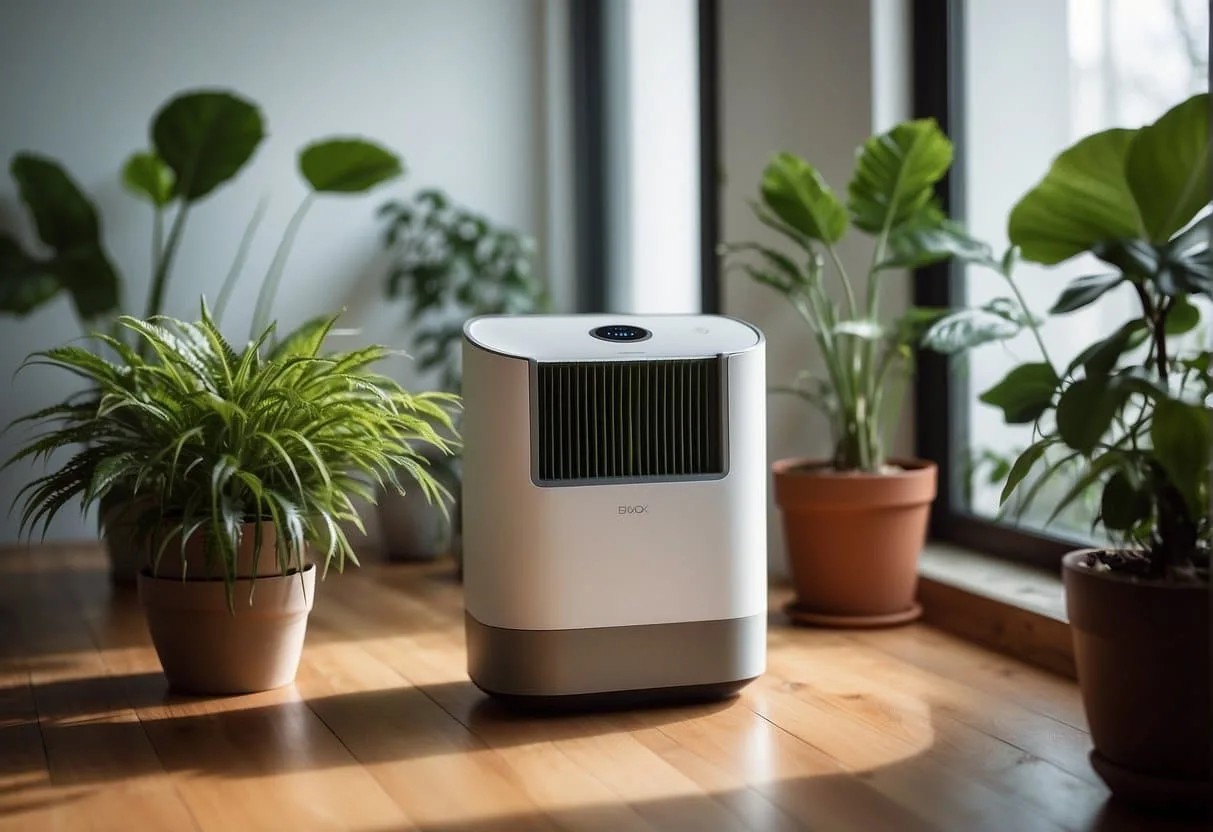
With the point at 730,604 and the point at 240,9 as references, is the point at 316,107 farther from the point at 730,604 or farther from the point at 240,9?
the point at 730,604

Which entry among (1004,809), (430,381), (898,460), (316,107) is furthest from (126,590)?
(1004,809)

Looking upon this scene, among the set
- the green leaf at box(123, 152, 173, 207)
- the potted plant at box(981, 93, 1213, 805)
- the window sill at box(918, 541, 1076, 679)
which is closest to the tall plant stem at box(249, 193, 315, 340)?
the green leaf at box(123, 152, 173, 207)

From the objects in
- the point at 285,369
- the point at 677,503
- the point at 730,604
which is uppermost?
the point at 285,369

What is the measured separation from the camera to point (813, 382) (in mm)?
3201

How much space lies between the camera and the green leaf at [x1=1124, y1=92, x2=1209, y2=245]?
165 cm

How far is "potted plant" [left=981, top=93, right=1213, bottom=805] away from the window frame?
3.68ft

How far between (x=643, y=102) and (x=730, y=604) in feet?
7.03

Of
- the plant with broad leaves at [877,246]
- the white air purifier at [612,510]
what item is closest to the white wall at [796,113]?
the plant with broad leaves at [877,246]

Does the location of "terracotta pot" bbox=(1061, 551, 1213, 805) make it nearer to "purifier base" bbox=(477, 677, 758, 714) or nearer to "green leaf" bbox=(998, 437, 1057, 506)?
"green leaf" bbox=(998, 437, 1057, 506)

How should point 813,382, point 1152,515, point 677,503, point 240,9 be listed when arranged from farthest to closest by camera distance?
point 240,9 → point 813,382 → point 677,503 → point 1152,515

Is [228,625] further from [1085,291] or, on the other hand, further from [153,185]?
[153,185]

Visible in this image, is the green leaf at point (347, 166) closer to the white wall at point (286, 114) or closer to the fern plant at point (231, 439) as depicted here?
the white wall at point (286, 114)

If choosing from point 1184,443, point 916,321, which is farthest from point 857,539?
point 1184,443

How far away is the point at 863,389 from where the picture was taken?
277 centimetres
